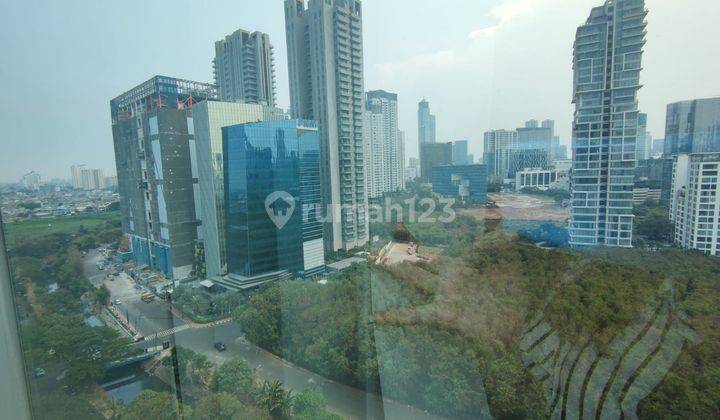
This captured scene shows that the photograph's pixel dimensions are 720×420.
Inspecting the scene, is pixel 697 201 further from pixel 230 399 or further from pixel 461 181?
pixel 230 399

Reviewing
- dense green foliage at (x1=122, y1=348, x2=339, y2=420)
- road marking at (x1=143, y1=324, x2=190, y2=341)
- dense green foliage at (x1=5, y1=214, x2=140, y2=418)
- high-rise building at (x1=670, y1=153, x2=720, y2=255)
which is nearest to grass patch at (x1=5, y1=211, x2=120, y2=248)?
dense green foliage at (x1=5, y1=214, x2=140, y2=418)

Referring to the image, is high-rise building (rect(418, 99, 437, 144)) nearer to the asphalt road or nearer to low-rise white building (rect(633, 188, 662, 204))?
low-rise white building (rect(633, 188, 662, 204))

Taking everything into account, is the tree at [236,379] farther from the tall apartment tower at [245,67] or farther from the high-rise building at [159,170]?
the tall apartment tower at [245,67]

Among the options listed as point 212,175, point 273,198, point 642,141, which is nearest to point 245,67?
point 273,198

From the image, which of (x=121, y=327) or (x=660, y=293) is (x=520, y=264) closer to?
(x=660, y=293)

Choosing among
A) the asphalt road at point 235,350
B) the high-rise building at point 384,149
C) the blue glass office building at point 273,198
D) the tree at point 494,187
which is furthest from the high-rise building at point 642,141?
the blue glass office building at point 273,198
